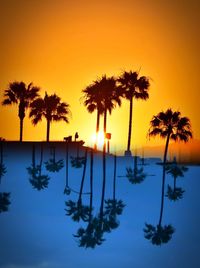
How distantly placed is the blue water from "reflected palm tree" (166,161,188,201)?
0.66 metres

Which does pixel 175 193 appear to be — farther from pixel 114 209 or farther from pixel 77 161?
pixel 77 161

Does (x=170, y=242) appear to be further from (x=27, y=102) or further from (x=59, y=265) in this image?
(x=27, y=102)

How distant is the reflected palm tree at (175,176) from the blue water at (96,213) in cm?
66

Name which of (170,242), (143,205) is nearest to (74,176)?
(143,205)

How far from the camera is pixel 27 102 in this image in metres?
64.8

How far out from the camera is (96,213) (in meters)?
60.7

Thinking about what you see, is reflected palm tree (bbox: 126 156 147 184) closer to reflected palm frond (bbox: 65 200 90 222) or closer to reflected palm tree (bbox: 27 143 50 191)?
reflected palm frond (bbox: 65 200 90 222)

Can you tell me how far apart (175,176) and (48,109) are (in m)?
17.3

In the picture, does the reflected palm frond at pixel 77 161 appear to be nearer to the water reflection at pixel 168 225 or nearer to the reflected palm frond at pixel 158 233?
the water reflection at pixel 168 225

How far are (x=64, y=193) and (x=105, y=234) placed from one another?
35.8 ft

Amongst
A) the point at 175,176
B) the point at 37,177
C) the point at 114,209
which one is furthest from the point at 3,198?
A: the point at 175,176

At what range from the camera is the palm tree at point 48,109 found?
64.6m

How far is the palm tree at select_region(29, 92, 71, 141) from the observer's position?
64.6 metres

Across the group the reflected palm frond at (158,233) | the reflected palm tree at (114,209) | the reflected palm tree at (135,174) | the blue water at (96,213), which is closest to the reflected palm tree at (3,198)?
the blue water at (96,213)
